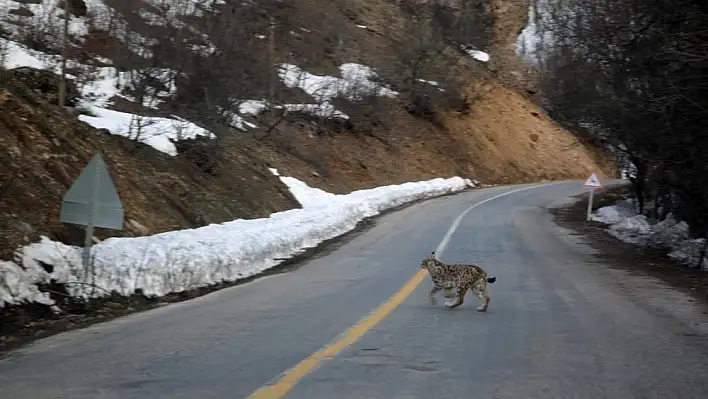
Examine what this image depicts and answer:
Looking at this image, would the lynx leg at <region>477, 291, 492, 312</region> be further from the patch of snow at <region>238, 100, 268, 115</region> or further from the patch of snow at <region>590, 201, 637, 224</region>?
the patch of snow at <region>238, 100, 268, 115</region>

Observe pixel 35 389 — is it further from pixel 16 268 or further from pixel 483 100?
pixel 483 100

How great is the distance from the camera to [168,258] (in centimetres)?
1273

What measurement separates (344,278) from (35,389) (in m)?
8.05

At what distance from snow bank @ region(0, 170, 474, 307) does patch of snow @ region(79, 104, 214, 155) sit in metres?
3.20

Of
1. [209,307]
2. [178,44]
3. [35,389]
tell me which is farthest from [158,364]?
[178,44]

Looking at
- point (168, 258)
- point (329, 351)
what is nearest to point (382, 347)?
point (329, 351)

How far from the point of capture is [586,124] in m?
27.5

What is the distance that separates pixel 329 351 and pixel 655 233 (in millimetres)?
17228

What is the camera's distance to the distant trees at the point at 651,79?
45.0ft

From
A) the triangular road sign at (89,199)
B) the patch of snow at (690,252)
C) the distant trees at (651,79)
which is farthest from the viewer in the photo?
the patch of snow at (690,252)

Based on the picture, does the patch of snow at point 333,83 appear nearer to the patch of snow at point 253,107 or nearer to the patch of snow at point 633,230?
the patch of snow at point 253,107

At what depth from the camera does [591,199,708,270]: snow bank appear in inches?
738

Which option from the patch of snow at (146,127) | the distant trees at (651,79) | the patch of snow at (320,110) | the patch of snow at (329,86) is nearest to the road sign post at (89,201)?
the distant trees at (651,79)

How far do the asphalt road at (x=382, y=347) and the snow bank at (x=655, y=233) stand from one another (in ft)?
15.5
